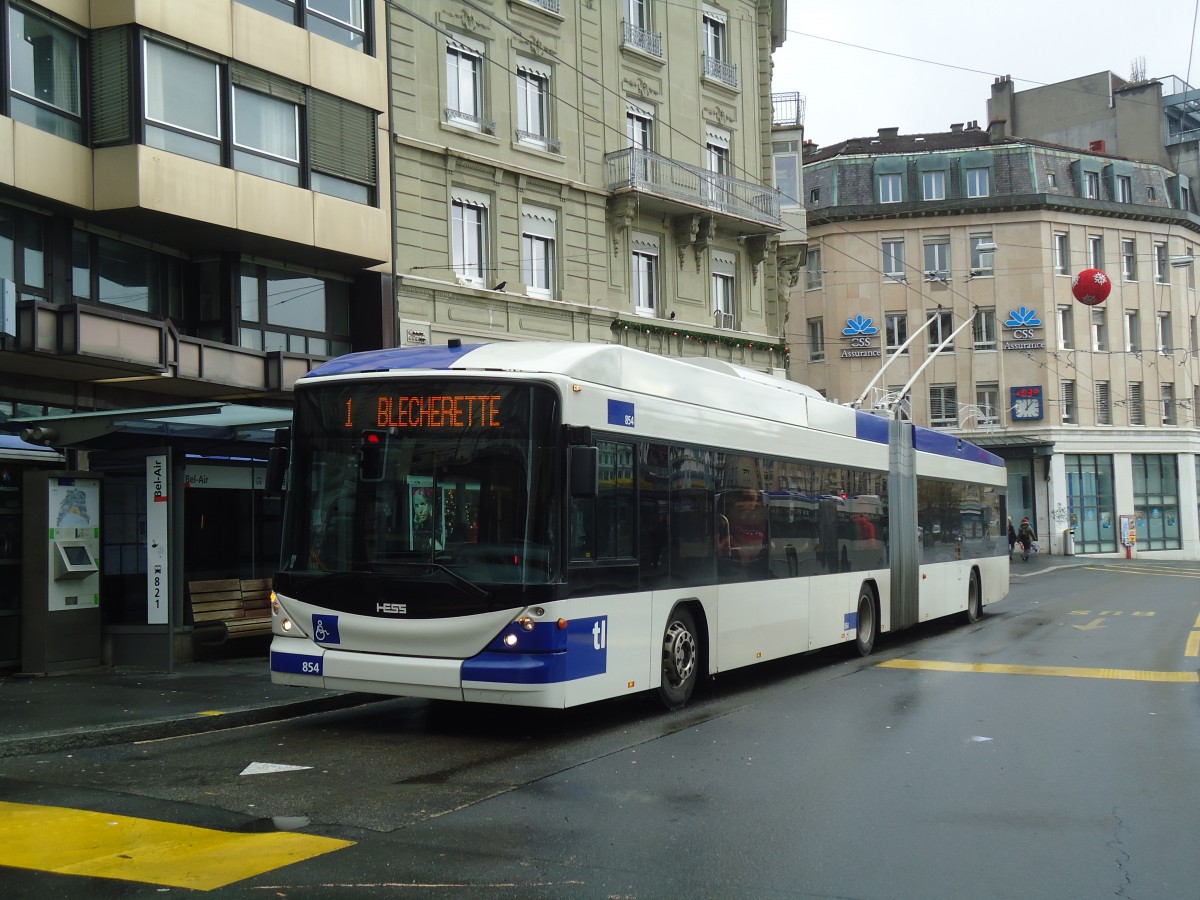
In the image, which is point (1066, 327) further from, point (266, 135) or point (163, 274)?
point (163, 274)

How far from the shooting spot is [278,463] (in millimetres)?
10156

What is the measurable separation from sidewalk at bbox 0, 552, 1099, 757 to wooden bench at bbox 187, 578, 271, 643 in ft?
2.57

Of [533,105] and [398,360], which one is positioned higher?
[533,105]

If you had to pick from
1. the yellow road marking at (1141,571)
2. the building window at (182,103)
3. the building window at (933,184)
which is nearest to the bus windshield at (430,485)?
the building window at (182,103)

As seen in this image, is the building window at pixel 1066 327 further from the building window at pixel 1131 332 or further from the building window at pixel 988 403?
the building window at pixel 988 403

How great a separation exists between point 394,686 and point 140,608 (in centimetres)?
600

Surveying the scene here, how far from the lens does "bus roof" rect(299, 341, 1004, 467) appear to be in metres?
9.79

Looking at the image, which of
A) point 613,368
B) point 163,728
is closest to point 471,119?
point 613,368

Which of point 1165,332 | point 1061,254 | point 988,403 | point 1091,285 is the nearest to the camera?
point 1091,285

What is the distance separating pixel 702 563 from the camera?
1162 cm

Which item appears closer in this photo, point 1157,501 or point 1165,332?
point 1157,501

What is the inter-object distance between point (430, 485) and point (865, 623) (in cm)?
851

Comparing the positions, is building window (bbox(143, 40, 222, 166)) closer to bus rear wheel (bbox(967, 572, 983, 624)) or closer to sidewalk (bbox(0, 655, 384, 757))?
sidewalk (bbox(0, 655, 384, 757))

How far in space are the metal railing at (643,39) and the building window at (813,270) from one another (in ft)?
101
